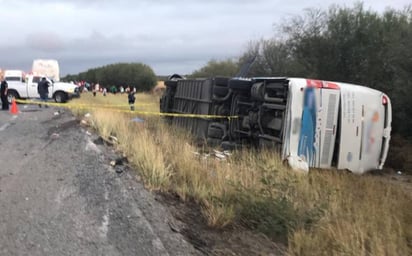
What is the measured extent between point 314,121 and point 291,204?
17.5ft

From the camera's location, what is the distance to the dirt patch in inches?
217

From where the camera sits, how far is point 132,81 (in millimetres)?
103125

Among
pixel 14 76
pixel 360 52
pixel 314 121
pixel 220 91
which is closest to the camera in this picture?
pixel 314 121

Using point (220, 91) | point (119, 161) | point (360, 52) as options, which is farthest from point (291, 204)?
point (360, 52)

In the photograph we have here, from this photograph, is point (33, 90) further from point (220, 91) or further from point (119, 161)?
point (119, 161)

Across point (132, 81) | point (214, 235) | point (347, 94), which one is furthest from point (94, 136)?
point (132, 81)

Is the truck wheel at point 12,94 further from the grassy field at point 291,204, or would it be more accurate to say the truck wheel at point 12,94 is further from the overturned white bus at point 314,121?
the grassy field at point 291,204

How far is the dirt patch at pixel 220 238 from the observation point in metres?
5.51

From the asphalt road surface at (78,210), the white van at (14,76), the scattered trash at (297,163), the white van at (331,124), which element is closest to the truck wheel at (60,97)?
the white van at (14,76)

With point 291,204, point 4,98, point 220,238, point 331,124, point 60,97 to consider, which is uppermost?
point 331,124

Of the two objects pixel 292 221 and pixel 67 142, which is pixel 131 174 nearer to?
pixel 292 221

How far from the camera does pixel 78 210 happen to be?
6484 mm

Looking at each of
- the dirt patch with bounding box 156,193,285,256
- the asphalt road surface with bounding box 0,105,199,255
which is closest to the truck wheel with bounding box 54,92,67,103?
the asphalt road surface with bounding box 0,105,199,255

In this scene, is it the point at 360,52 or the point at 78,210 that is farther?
the point at 360,52
